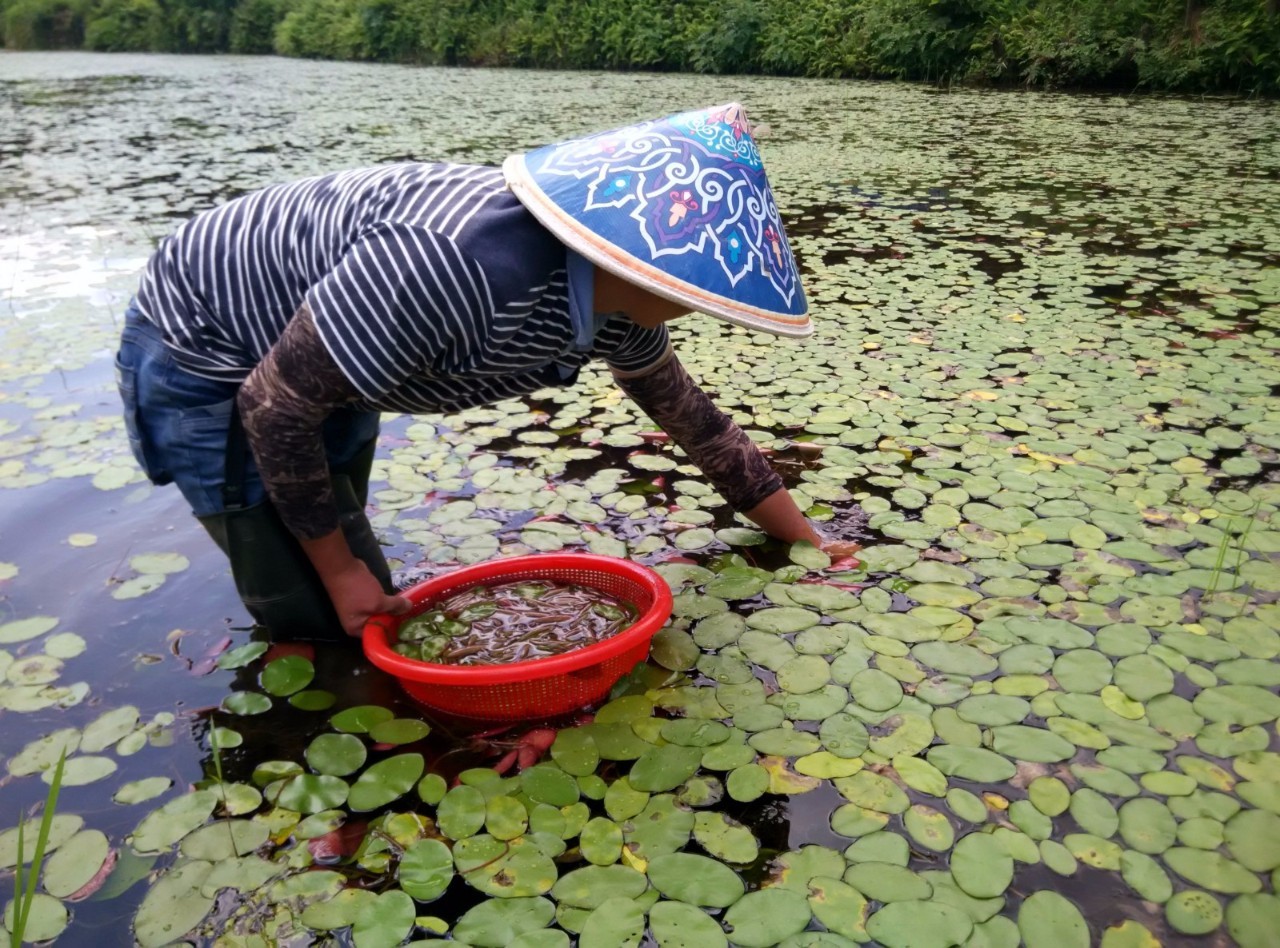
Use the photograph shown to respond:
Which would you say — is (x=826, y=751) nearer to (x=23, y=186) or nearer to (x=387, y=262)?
(x=387, y=262)

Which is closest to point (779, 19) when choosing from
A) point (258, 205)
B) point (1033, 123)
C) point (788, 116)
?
point (788, 116)

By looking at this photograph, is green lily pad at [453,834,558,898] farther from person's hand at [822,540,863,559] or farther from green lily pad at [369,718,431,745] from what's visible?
person's hand at [822,540,863,559]

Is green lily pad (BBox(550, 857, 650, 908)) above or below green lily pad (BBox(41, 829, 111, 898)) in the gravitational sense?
above

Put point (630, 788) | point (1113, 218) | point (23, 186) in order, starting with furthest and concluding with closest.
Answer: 1. point (23, 186)
2. point (1113, 218)
3. point (630, 788)

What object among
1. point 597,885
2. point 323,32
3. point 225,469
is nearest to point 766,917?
point 597,885

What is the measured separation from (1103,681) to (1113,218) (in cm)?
361

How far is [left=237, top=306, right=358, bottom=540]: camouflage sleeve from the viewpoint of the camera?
1062 millimetres

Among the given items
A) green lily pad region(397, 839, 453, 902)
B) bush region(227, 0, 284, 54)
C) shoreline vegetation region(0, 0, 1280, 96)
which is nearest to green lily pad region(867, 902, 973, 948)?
green lily pad region(397, 839, 453, 902)

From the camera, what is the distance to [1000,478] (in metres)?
1.98

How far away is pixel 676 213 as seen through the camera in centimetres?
101

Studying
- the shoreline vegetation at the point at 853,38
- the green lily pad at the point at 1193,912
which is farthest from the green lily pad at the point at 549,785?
the shoreline vegetation at the point at 853,38

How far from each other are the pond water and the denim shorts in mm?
319

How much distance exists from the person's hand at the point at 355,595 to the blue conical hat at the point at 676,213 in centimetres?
60

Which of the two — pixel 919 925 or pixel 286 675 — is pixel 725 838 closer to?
pixel 919 925
